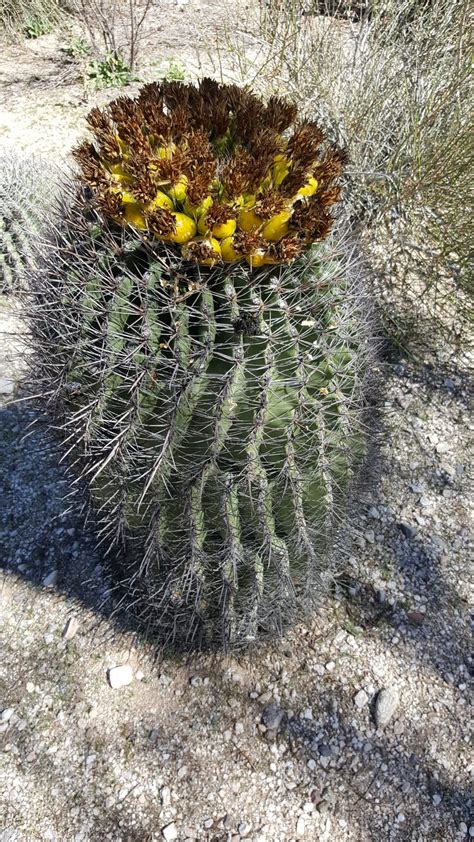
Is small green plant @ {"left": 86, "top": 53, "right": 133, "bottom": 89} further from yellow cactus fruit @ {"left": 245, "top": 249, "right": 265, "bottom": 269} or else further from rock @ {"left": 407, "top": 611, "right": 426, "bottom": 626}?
rock @ {"left": 407, "top": 611, "right": 426, "bottom": 626}

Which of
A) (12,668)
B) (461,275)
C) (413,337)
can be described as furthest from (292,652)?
(461,275)

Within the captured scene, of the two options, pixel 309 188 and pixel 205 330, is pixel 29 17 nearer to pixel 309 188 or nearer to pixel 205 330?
pixel 309 188

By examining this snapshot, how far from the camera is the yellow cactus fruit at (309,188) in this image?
139 cm

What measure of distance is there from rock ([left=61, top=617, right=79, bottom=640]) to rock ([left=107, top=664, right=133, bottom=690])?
22 cm

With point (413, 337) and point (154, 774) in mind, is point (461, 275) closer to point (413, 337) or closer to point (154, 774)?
point (413, 337)

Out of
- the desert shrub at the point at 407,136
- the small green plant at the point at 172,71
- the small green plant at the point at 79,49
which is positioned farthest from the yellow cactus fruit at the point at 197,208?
the small green plant at the point at 79,49

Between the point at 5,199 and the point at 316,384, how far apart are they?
3160 millimetres

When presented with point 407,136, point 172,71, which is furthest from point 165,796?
point 172,71

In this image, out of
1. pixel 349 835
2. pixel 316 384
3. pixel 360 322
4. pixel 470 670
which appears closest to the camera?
pixel 316 384

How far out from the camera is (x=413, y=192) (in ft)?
11.7

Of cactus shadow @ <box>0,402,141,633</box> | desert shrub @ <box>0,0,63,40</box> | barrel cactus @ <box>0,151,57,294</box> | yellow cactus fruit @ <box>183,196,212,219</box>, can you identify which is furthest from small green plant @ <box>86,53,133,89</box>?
yellow cactus fruit @ <box>183,196,212,219</box>

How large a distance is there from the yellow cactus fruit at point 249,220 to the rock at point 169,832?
175cm

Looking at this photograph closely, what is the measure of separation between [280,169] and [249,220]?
18 cm

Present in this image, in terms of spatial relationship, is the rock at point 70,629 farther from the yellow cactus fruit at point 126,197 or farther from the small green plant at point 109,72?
the small green plant at point 109,72
